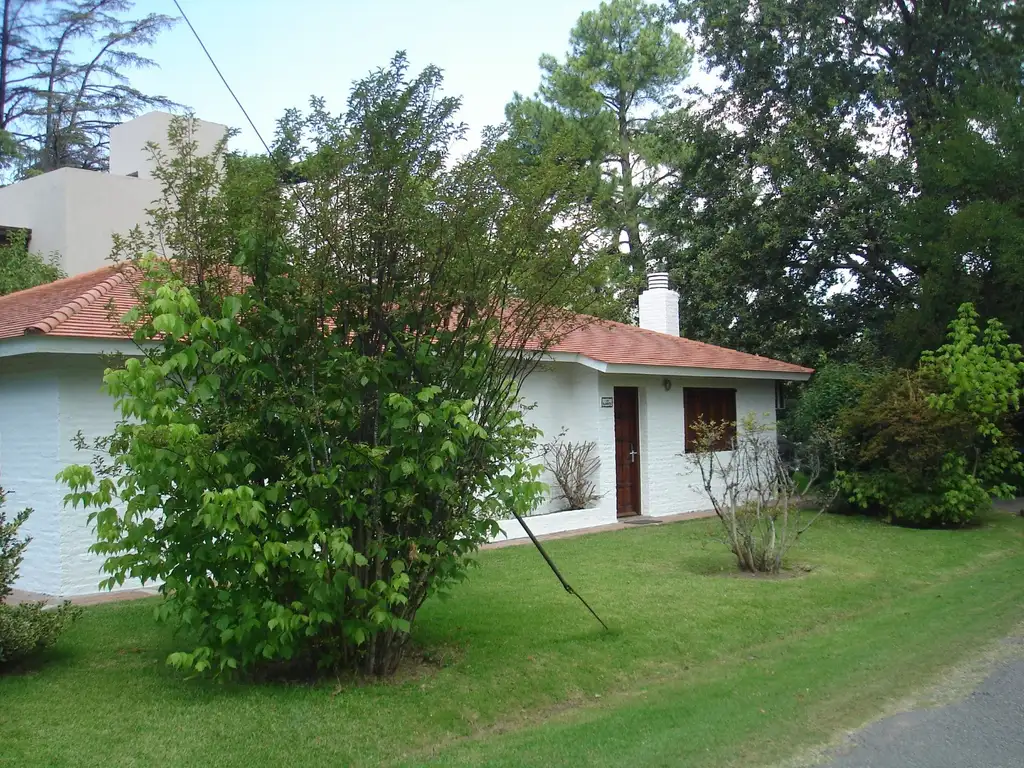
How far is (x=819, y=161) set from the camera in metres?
22.7

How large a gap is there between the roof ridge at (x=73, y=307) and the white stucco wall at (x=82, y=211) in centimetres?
979

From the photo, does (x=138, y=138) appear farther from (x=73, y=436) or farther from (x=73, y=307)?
(x=73, y=436)

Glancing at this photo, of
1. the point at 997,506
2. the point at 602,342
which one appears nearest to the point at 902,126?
the point at 997,506

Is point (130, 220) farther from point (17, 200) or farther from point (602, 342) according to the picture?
point (602, 342)

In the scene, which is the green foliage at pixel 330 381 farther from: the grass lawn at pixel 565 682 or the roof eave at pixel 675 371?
the roof eave at pixel 675 371

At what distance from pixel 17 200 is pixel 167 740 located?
65.0ft

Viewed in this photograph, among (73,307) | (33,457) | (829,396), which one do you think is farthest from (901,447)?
(33,457)

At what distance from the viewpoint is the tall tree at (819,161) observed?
21.5 meters

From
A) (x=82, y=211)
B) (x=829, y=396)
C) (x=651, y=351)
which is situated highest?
(x=82, y=211)

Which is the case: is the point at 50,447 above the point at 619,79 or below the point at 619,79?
below

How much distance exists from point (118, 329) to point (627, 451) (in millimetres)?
10709

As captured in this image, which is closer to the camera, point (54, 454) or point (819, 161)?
point (54, 454)

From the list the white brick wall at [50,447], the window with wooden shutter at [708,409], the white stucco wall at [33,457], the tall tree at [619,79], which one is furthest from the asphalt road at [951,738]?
the tall tree at [619,79]

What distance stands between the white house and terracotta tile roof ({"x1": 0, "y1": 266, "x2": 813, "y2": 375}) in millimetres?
34
